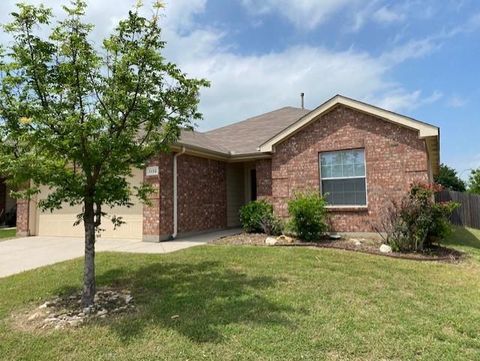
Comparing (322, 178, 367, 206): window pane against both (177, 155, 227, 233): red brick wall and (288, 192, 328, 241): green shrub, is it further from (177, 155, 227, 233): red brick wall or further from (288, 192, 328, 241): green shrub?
(177, 155, 227, 233): red brick wall

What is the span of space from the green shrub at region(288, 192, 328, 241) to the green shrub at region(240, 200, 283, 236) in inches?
39.4

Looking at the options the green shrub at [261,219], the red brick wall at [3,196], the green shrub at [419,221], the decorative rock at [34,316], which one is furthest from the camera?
the red brick wall at [3,196]

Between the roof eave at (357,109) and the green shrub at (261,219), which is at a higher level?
the roof eave at (357,109)

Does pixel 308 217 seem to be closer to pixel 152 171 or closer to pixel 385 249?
pixel 385 249

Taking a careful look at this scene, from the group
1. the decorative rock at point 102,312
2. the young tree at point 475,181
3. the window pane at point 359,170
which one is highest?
the young tree at point 475,181

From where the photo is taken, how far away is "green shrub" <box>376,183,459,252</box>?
9023mm

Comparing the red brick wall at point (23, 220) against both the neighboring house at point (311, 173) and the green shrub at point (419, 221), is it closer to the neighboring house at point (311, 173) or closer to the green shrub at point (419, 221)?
the neighboring house at point (311, 173)

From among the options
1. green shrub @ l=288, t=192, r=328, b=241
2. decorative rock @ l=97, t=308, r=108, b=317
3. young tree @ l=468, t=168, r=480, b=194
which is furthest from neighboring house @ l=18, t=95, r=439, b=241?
young tree @ l=468, t=168, r=480, b=194

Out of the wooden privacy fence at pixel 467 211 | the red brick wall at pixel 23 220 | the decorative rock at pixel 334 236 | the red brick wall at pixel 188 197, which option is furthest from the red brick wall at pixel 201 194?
the wooden privacy fence at pixel 467 211

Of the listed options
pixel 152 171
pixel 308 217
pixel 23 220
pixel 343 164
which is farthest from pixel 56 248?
pixel 343 164

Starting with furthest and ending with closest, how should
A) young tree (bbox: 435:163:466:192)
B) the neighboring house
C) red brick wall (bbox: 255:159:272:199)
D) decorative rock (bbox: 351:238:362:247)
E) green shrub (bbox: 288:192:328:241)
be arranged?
young tree (bbox: 435:163:466:192)
red brick wall (bbox: 255:159:272:199)
the neighboring house
green shrub (bbox: 288:192:328:241)
decorative rock (bbox: 351:238:362:247)

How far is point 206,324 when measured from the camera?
469 centimetres

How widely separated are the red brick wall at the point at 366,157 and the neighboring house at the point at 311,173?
3 centimetres

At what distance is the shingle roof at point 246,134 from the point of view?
14.7 meters
